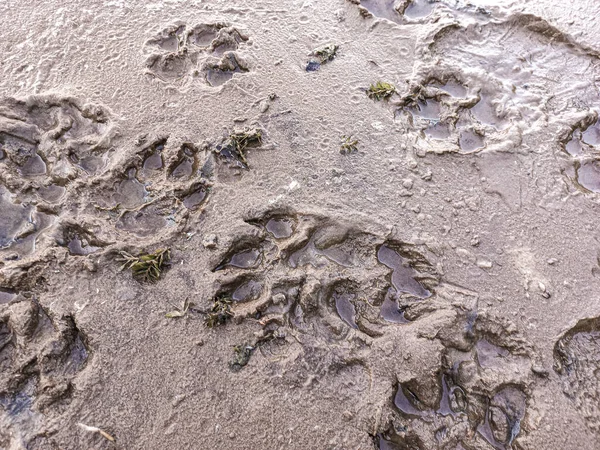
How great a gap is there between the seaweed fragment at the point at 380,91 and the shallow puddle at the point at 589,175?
4.06ft

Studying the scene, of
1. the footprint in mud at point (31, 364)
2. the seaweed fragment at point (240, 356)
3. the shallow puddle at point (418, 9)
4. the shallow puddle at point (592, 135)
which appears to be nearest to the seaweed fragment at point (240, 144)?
the seaweed fragment at point (240, 356)

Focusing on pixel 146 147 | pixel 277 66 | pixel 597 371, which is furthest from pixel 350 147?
pixel 597 371

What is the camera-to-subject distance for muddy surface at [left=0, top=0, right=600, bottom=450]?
1837 mm

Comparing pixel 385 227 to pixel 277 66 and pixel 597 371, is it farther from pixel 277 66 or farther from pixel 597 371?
pixel 277 66

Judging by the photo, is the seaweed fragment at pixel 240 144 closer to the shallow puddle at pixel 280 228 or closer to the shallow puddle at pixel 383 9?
the shallow puddle at pixel 280 228

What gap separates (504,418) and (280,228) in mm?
1370

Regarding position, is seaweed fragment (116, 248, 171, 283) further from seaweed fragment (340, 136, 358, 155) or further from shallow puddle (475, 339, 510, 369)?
shallow puddle (475, 339, 510, 369)

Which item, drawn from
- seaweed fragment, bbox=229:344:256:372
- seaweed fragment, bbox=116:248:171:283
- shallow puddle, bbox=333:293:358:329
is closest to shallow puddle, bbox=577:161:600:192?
shallow puddle, bbox=333:293:358:329

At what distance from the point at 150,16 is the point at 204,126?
1214mm

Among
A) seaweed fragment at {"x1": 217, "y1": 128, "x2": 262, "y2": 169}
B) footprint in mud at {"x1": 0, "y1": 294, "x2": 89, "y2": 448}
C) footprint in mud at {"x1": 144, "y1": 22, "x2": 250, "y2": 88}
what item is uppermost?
footprint in mud at {"x1": 144, "y1": 22, "x2": 250, "y2": 88}

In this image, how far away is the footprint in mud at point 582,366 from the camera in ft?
6.11

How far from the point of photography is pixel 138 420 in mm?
1781

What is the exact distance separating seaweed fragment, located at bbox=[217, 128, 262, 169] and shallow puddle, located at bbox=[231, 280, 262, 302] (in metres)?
0.73

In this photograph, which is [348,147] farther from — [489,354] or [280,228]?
[489,354]
